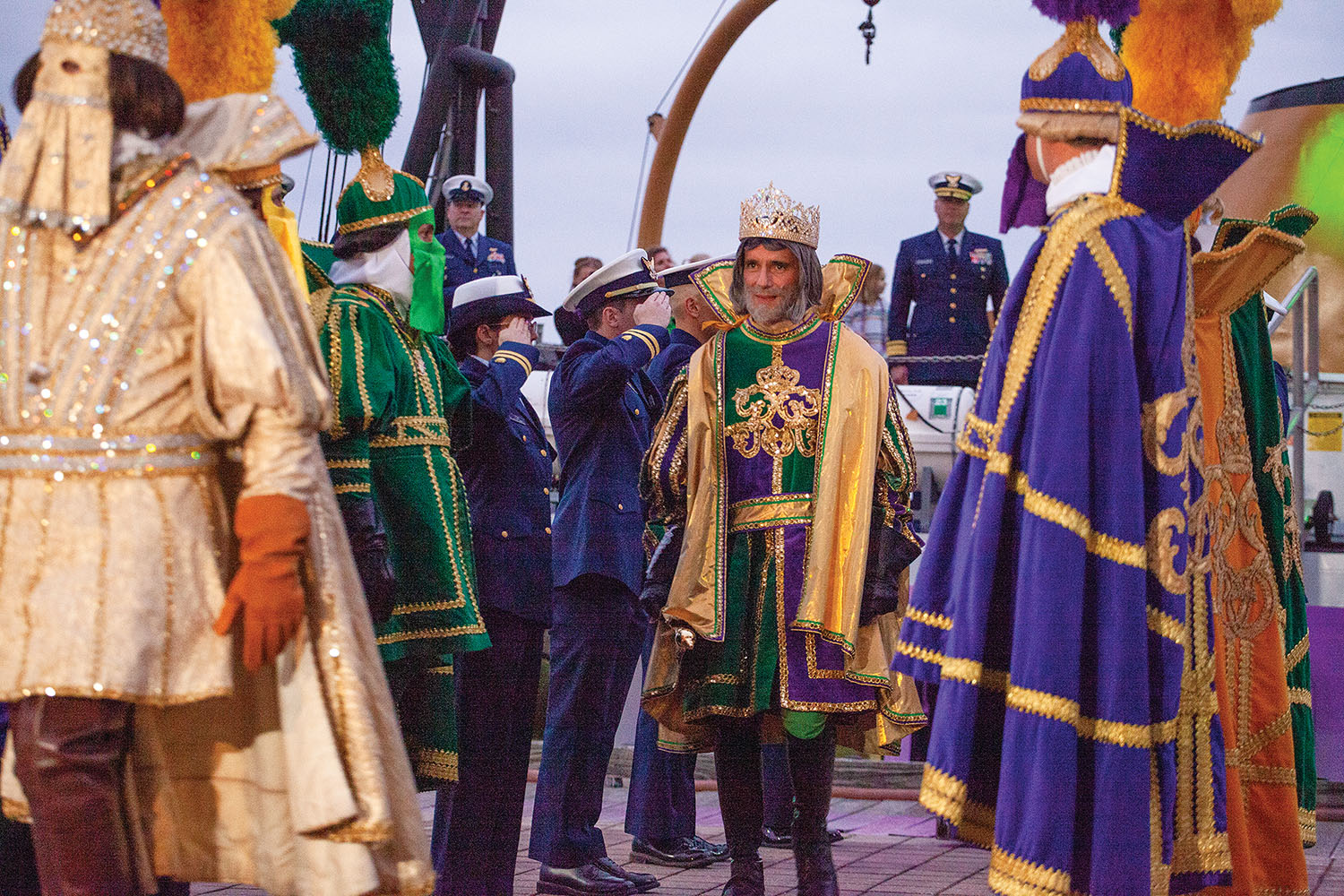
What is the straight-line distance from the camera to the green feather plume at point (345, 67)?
4586 mm

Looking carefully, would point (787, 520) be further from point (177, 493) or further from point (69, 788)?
point (69, 788)

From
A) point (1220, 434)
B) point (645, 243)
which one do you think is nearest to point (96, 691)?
point (1220, 434)

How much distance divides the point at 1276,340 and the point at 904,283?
2.36m

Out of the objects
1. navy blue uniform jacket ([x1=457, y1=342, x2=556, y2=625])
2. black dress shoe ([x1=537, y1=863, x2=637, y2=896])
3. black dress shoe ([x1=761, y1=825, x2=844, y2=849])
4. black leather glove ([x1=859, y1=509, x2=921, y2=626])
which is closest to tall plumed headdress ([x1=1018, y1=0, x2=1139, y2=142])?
black leather glove ([x1=859, y1=509, x2=921, y2=626])

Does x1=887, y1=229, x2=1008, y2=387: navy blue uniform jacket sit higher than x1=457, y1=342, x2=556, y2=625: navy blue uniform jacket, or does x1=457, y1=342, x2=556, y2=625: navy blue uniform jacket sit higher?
x1=887, y1=229, x2=1008, y2=387: navy blue uniform jacket

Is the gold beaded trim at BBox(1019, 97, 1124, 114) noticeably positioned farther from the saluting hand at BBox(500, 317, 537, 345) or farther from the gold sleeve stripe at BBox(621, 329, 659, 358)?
the saluting hand at BBox(500, 317, 537, 345)

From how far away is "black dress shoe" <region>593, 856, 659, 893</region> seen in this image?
204 inches

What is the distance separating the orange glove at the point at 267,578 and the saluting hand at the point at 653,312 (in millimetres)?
2779

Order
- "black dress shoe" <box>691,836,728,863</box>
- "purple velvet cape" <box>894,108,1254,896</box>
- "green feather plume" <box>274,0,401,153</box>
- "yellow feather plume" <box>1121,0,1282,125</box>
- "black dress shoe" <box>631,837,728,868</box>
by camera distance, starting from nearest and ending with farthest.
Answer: "purple velvet cape" <box>894,108,1254,896</box>, "yellow feather plume" <box>1121,0,1282,125</box>, "green feather plume" <box>274,0,401,153</box>, "black dress shoe" <box>631,837,728,868</box>, "black dress shoe" <box>691,836,728,863</box>

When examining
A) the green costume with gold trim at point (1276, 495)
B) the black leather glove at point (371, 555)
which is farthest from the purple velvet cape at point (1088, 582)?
the black leather glove at point (371, 555)

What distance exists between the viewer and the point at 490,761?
4.80 m

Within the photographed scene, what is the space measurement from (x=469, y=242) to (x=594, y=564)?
15.3 ft

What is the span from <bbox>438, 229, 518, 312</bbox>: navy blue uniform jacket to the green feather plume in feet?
13.9

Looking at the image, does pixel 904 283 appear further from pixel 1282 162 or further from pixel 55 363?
pixel 55 363
